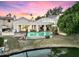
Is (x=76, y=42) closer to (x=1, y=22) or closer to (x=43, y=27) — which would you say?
(x=43, y=27)

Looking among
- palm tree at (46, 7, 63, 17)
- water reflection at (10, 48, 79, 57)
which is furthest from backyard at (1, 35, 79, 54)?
palm tree at (46, 7, 63, 17)

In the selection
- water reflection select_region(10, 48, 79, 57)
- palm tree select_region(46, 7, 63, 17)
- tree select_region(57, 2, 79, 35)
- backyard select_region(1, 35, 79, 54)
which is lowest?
water reflection select_region(10, 48, 79, 57)

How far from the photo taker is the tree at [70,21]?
276 centimetres

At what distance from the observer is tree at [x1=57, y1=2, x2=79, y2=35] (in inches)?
109

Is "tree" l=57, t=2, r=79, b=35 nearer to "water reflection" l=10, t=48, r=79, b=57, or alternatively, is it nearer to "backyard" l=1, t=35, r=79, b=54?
"backyard" l=1, t=35, r=79, b=54

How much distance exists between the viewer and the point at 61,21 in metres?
2.77

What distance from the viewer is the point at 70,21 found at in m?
2.76

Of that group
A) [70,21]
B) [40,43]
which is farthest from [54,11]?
[40,43]

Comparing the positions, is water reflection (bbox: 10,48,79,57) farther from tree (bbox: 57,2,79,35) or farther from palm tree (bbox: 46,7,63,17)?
palm tree (bbox: 46,7,63,17)

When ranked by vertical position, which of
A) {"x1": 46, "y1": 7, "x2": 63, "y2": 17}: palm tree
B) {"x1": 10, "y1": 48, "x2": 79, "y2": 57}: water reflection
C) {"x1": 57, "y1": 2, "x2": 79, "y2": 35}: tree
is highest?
{"x1": 46, "y1": 7, "x2": 63, "y2": 17}: palm tree

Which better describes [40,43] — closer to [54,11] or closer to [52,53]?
[52,53]

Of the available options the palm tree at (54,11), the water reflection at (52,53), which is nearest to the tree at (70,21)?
the palm tree at (54,11)

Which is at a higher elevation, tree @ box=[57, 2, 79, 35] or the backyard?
tree @ box=[57, 2, 79, 35]

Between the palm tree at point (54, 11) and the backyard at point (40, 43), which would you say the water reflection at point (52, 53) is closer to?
the backyard at point (40, 43)
